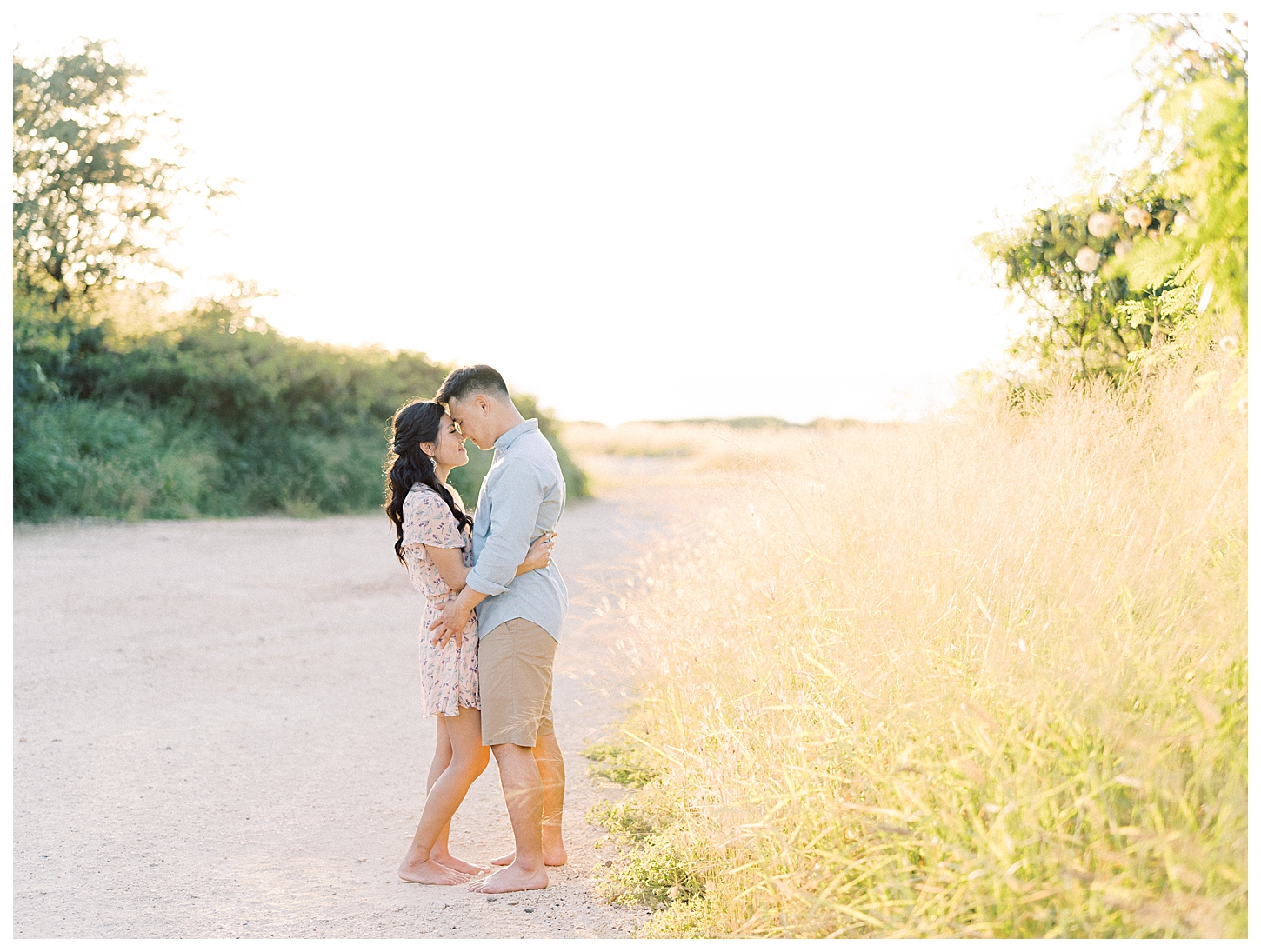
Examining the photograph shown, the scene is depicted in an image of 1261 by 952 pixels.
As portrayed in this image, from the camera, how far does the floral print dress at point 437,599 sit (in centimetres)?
348

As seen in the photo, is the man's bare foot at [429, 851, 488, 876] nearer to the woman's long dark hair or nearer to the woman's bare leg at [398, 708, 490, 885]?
the woman's bare leg at [398, 708, 490, 885]

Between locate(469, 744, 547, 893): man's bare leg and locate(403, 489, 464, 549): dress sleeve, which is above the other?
locate(403, 489, 464, 549): dress sleeve

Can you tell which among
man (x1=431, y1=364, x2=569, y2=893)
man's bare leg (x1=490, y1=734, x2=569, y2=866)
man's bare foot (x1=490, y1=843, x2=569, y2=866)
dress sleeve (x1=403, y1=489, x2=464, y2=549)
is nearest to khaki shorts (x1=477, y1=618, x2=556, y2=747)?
man (x1=431, y1=364, x2=569, y2=893)

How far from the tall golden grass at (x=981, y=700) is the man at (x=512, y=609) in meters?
0.41

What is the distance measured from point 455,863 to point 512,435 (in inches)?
A: 63.3

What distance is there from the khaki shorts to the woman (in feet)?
0.33

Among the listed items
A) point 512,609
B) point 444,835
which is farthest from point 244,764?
point 512,609

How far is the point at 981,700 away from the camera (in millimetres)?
2816

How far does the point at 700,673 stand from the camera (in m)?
4.32

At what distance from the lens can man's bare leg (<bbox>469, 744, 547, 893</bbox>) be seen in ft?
11.0

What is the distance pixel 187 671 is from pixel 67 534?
22.5ft

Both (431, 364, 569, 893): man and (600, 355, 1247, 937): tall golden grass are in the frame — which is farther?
(431, 364, 569, 893): man

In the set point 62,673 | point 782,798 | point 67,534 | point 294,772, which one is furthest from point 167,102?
point 782,798

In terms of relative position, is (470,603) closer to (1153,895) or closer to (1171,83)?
(1153,895)
